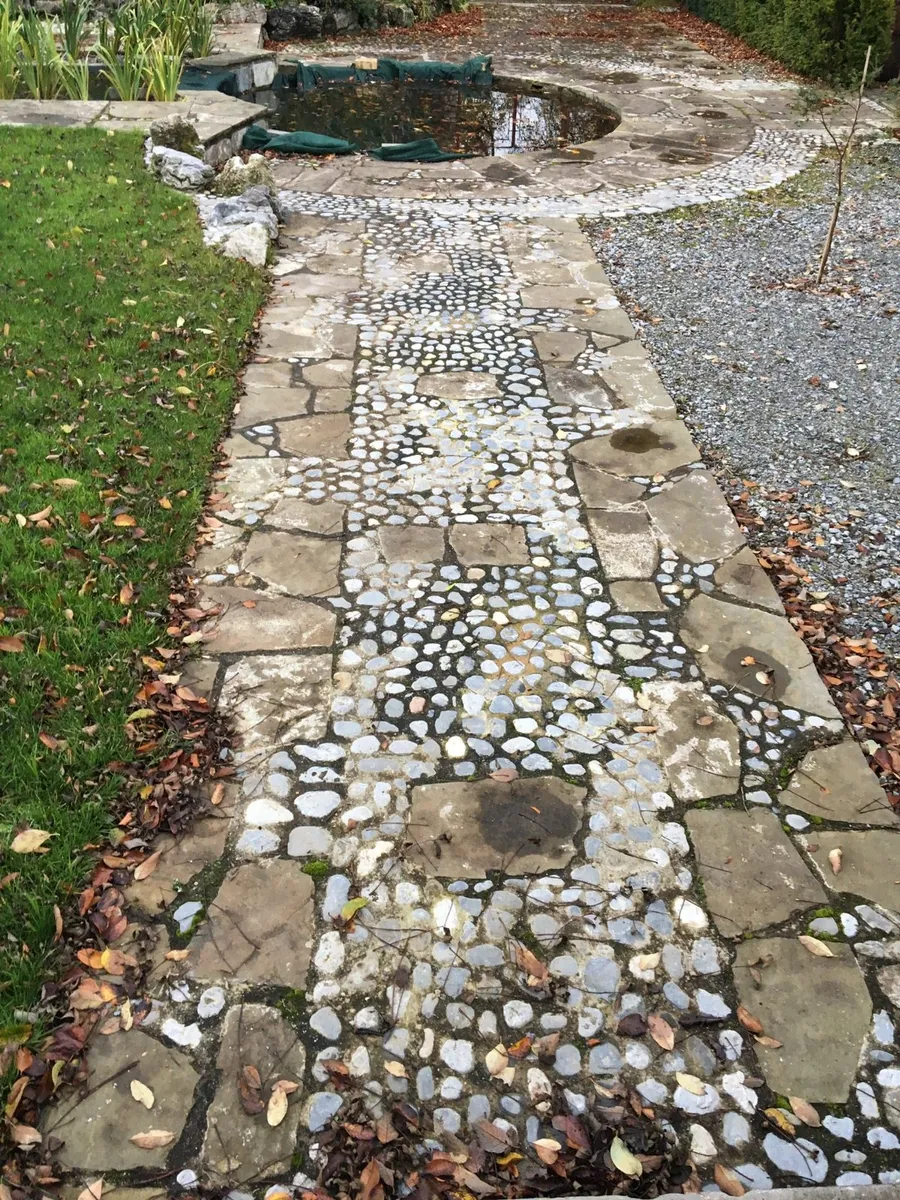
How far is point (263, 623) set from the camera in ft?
10.9

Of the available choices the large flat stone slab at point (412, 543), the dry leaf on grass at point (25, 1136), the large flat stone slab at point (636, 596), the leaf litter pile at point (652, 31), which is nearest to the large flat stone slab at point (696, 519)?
the large flat stone slab at point (636, 596)

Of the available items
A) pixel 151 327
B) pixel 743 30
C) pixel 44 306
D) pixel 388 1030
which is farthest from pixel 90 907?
pixel 743 30

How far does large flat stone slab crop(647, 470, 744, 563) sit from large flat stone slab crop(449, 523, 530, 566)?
0.66 metres

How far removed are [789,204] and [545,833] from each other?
7372 mm

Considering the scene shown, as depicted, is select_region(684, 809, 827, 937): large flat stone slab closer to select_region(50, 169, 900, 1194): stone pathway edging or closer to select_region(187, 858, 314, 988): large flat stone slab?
select_region(50, 169, 900, 1194): stone pathway edging

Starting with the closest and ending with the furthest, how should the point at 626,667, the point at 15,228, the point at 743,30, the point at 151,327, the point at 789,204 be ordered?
the point at 626,667 < the point at 151,327 < the point at 15,228 < the point at 789,204 < the point at 743,30

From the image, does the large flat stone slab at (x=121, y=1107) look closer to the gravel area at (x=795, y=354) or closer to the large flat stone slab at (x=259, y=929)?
the large flat stone slab at (x=259, y=929)

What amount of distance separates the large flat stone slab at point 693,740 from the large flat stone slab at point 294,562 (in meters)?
1.37

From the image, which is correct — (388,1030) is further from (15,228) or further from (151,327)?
(15,228)

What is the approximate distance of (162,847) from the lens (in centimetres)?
251

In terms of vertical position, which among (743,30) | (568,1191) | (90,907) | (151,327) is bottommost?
(568,1191)

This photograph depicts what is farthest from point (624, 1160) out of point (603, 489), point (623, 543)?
point (603, 489)

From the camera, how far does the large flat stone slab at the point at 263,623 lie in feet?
10.6

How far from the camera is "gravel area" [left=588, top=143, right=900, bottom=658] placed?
391 centimetres
